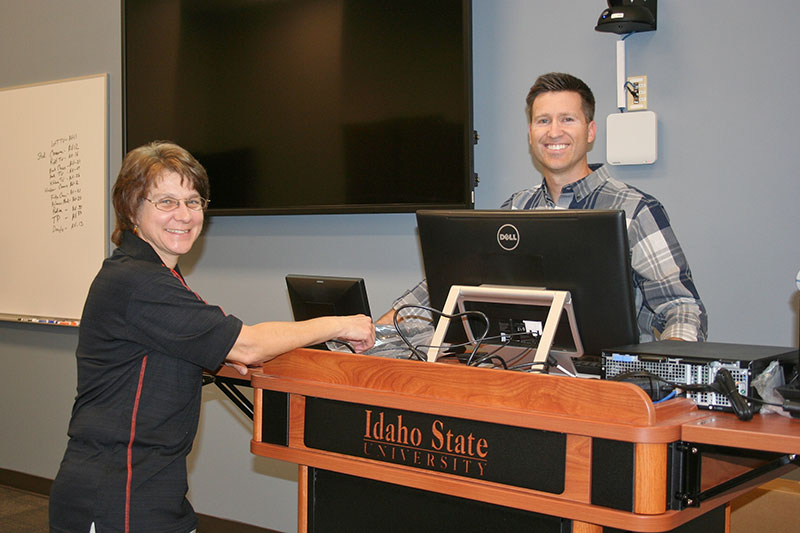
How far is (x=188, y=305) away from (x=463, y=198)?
1.40 m

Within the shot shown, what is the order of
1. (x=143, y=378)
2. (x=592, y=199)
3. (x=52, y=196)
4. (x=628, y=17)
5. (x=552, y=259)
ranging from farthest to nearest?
1. (x=52, y=196)
2. (x=628, y=17)
3. (x=592, y=199)
4. (x=143, y=378)
5. (x=552, y=259)

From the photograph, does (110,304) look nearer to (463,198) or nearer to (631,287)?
(631,287)

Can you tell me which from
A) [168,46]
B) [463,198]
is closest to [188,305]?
[463,198]

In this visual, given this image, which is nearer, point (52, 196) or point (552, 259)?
point (552, 259)

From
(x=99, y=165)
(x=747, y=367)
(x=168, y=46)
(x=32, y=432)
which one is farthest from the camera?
(x=32, y=432)

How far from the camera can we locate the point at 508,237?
1.59 meters

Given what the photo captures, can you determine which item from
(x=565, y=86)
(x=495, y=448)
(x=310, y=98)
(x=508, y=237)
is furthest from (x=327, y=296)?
(x=310, y=98)

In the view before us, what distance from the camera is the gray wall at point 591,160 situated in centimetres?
244

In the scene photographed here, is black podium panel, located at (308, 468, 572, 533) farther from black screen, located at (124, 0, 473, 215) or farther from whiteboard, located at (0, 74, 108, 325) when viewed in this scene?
whiteboard, located at (0, 74, 108, 325)

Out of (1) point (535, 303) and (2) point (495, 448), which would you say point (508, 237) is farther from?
(2) point (495, 448)

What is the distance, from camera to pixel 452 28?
2.88 m

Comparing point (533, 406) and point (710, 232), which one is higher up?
point (710, 232)

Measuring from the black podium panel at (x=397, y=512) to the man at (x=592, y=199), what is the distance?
2.13 ft

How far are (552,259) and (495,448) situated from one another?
0.39 meters
